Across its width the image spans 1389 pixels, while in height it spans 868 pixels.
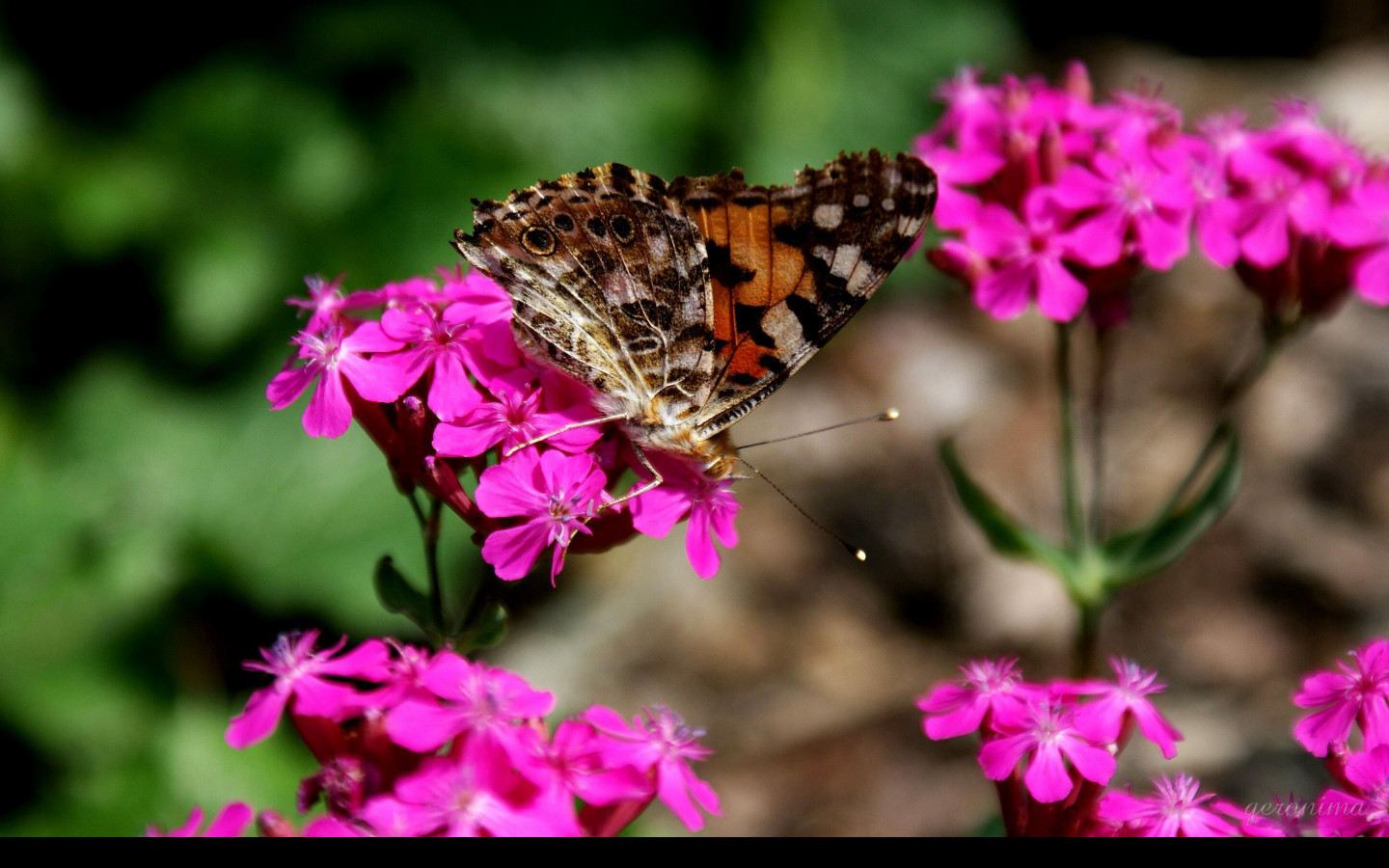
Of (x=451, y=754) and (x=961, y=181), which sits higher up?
(x=961, y=181)

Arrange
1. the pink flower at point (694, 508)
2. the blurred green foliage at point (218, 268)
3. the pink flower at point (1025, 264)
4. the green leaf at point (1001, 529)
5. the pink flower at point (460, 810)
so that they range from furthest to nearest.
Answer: the blurred green foliage at point (218, 268) < the green leaf at point (1001, 529) < the pink flower at point (1025, 264) < the pink flower at point (694, 508) < the pink flower at point (460, 810)

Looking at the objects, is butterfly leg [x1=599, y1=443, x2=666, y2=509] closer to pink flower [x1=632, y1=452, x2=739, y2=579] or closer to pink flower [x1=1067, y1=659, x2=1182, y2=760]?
pink flower [x1=632, y1=452, x2=739, y2=579]

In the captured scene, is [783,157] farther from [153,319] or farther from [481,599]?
[481,599]

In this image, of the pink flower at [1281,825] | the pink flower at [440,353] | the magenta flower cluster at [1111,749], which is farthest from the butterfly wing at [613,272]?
the pink flower at [1281,825]

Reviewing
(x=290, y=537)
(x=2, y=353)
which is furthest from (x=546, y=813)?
(x=2, y=353)

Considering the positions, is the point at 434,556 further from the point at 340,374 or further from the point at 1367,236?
the point at 1367,236

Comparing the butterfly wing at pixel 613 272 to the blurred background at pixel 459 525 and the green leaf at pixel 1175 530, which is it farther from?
the blurred background at pixel 459 525

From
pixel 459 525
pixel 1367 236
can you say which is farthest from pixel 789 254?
pixel 459 525
